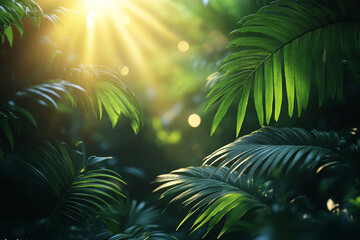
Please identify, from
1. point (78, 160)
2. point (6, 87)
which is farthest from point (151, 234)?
point (6, 87)

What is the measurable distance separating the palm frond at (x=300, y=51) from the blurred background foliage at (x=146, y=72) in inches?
11.1

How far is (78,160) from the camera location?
114 centimetres

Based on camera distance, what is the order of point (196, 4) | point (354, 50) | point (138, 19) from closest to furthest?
point (354, 50), point (196, 4), point (138, 19)

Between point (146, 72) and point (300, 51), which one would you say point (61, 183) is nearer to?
point (300, 51)

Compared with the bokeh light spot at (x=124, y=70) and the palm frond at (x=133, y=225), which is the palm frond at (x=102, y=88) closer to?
the palm frond at (x=133, y=225)

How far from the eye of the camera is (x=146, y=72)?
3.37 meters

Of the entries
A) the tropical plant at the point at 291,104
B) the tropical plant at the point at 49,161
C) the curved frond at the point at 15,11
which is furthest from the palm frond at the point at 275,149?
the curved frond at the point at 15,11

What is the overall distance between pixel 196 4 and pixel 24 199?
1.53 metres

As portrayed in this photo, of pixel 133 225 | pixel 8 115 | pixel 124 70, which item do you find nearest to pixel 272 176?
pixel 133 225

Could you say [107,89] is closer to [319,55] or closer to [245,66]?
[245,66]

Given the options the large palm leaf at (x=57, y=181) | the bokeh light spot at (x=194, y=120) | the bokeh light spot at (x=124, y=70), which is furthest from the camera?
the bokeh light spot at (x=124, y=70)

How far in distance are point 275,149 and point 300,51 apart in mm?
340

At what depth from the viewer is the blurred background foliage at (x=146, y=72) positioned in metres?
1.18

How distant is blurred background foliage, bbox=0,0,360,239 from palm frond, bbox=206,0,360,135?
28cm
